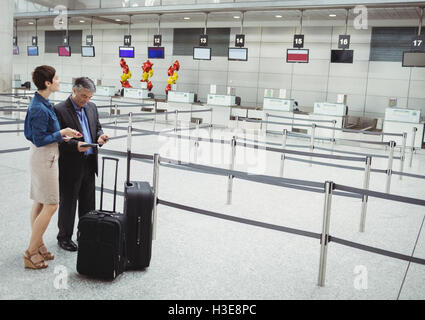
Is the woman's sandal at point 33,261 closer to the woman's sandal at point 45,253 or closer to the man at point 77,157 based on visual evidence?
the woman's sandal at point 45,253

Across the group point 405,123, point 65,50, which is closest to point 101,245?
point 405,123

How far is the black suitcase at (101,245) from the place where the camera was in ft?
10.9

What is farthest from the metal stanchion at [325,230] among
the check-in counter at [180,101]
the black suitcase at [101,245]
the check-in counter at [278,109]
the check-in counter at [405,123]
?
the check-in counter at [180,101]

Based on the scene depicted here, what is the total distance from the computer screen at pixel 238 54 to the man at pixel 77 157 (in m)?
12.5

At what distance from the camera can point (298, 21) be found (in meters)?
16.0

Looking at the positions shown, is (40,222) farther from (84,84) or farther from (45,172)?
(84,84)

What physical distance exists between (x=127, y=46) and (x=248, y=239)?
15814 millimetres

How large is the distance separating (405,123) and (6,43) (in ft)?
45.3

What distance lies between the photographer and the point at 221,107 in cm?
1681

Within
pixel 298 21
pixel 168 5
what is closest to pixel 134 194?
pixel 168 5

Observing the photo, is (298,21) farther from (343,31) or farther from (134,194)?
(134,194)

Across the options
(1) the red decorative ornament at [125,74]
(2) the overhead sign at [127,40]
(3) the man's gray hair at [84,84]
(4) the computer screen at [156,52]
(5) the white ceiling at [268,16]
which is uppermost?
(5) the white ceiling at [268,16]

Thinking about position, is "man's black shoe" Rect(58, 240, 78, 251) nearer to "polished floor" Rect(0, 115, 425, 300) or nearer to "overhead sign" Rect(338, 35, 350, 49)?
"polished floor" Rect(0, 115, 425, 300)

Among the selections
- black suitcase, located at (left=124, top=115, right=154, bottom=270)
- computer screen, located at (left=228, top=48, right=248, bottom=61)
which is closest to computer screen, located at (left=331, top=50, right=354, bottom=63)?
computer screen, located at (left=228, top=48, right=248, bottom=61)
